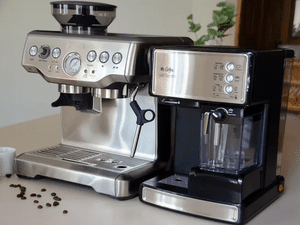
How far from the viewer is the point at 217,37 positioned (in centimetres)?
179

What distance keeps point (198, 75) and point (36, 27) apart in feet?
8.48

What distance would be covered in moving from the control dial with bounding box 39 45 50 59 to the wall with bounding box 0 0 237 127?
223cm

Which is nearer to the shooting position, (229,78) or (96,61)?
(229,78)

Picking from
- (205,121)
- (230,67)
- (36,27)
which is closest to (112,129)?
(205,121)

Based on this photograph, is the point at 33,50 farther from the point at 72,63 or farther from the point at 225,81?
the point at 225,81

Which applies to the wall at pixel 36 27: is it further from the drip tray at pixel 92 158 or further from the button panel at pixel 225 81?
the button panel at pixel 225 81

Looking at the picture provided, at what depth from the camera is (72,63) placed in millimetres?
1042

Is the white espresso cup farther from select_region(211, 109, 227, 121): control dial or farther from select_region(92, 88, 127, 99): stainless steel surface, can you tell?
select_region(211, 109, 227, 121): control dial

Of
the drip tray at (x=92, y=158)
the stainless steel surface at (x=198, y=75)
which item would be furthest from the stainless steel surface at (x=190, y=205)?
the stainless steel surface at (x=198, y=75)

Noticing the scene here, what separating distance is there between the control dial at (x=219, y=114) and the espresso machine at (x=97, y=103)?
20cm

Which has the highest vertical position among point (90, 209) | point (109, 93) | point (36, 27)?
point (36, 27)

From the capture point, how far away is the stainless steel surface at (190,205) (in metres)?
0.91

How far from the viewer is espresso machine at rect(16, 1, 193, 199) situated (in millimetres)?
1001

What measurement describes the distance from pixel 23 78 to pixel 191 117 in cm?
247
